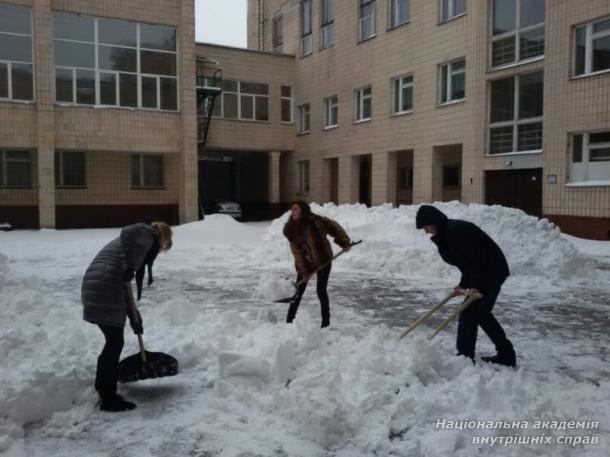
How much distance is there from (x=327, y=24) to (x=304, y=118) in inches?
173

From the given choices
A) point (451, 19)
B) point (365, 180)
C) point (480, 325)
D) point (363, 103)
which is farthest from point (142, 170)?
point (480, 325)

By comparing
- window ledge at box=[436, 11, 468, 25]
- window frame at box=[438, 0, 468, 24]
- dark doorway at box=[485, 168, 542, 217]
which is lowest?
dark doorway at box=[485, 168, 542, 217]

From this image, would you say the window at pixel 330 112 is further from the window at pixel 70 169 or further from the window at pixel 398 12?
the window at pixel 70 169

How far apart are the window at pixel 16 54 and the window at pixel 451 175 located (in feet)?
51.1

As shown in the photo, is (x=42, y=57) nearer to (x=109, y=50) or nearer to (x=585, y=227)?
(x=109, y=50)

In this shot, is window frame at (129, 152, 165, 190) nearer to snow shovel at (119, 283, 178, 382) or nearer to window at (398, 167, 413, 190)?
window at (398, 167, 413, 190)

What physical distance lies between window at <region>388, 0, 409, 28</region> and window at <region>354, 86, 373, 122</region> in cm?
267

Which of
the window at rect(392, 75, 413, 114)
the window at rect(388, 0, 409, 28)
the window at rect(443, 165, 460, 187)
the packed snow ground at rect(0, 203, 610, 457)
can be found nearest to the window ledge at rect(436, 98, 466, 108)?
the window at rect(392, 75, 413, 114)

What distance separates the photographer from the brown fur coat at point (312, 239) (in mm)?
6344

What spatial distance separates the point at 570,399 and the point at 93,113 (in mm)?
18767

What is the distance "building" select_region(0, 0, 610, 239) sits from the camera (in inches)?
601

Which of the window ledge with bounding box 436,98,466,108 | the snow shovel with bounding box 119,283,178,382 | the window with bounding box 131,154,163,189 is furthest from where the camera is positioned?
the window with bounding box 131,154,163,189

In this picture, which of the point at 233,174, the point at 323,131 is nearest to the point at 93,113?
the point at 323,131

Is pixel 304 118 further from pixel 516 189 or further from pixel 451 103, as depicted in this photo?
pixel 516 189
